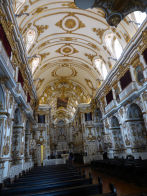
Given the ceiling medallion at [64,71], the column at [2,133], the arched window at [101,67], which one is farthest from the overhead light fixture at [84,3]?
the ceiling medallion at [64,71]

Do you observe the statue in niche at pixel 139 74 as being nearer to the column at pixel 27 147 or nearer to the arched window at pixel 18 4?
the arched window at pixel 18 4

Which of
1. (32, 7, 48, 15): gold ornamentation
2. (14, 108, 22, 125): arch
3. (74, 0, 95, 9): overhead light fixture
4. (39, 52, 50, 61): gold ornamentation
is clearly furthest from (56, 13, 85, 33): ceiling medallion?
(74, 0, 95, 9): overhead light fixture

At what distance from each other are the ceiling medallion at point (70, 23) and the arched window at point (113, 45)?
314cm

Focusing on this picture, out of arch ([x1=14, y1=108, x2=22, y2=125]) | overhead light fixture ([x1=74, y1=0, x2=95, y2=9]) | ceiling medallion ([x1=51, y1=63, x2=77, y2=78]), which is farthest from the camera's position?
ceiling medallion ([x1=51, y1=63, x2=77, y2=78])

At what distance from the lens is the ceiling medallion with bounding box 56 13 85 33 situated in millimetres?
14127

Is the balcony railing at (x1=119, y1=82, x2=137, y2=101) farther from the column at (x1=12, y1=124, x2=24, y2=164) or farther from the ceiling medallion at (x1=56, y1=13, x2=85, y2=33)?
the column at (x1=12, y1=124, x2=24, y2=164)

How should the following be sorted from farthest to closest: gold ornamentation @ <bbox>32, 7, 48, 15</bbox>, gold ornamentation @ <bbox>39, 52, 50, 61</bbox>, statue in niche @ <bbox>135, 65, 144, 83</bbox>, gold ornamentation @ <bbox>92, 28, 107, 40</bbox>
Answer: gold ornamentation @ <bbox>39, 52, 50, 61</bbox>
gold ornamentation @ <bbox>92, 28, 107, 40</bbox>
gold ornamentation @ <bbox>32, 7, 48, 15</bbox>
statue in niche @ <bbox>135, 65, 144, 83</bbox>

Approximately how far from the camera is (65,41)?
17.4 metres

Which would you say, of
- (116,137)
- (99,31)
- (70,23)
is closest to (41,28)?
(70,23)

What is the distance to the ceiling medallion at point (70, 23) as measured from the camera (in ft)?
46.3

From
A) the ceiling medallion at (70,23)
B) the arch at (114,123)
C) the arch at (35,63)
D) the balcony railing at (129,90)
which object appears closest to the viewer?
the balcony railing at (129,90)

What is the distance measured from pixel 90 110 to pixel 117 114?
8.93m

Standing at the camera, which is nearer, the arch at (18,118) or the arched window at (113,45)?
the arch at (18,118)

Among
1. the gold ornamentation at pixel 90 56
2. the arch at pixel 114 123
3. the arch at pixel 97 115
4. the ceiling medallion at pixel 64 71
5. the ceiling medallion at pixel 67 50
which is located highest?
the ceiling medallion at pixel 67 50
